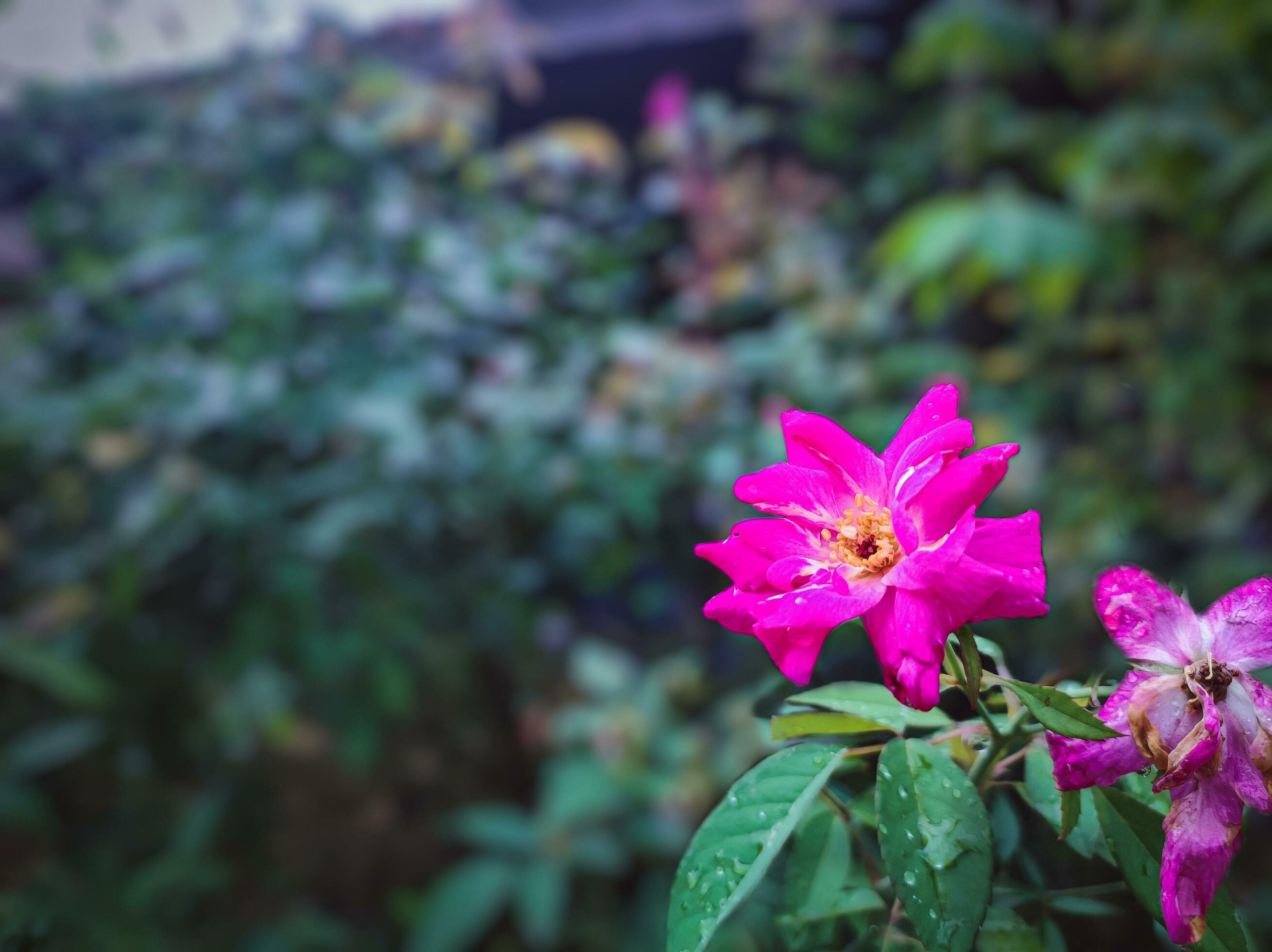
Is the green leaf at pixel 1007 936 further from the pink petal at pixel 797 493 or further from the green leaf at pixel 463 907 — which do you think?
the green leaf at pixel 463 907

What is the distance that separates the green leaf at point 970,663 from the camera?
23cm

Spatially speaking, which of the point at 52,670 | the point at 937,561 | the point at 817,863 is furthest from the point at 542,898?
the point at 937,561

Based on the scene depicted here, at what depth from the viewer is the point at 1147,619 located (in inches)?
9.8

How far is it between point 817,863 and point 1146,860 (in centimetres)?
10

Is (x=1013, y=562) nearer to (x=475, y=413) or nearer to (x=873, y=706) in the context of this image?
(x=873, y=706)

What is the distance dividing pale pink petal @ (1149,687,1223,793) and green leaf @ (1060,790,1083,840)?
0.03 m

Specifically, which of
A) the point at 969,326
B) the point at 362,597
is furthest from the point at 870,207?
the point at 362,597

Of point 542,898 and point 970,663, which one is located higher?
point 970,663

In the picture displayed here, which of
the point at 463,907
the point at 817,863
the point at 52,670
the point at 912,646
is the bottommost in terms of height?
the point at 463,907

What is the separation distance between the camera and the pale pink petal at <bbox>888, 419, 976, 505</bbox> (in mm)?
252

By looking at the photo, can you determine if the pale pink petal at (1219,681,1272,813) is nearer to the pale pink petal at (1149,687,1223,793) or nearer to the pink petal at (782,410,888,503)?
the pale pink petal at (1149,687,1223,793)

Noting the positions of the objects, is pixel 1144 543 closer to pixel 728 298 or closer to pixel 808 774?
pixel 728 298

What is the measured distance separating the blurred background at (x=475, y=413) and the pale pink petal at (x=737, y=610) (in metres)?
0.77

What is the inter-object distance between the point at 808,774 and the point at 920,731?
77 mm
